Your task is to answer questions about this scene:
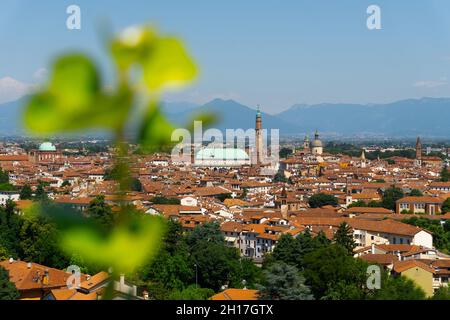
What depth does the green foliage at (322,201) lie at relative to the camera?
55.1 ft

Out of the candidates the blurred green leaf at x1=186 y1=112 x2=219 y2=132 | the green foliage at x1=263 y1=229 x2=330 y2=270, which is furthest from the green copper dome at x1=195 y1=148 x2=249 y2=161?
the blurred green leaf at x1=186 y1=112 x2=219 y2=132

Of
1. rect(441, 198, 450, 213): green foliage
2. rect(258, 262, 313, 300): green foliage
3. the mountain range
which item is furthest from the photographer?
the mountain range

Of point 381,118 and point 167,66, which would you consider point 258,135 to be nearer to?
point 167,66

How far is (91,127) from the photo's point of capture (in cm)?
25

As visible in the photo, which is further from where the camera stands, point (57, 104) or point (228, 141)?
point (228, 141)

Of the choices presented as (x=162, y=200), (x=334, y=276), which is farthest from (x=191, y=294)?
(x=162, y=200)

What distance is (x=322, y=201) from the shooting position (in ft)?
55.3

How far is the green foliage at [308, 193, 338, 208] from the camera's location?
1680 centimetres

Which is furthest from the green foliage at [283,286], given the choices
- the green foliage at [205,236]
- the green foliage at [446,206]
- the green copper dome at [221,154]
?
the green copper dome at [221,154]

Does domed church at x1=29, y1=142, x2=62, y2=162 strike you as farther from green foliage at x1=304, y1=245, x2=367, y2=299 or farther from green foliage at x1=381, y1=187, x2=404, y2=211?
green foliage at x1=304, y1=245, x2=367, y2=299

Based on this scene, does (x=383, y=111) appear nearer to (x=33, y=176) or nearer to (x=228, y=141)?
(x=228, y=141)

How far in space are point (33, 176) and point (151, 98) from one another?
22664 millimetres

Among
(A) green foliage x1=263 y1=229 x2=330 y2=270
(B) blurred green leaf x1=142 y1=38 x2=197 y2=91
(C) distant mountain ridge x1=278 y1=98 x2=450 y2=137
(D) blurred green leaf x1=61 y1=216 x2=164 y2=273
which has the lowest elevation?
(A) green foliage x1=263 y1=229 x2=330 y2=270
